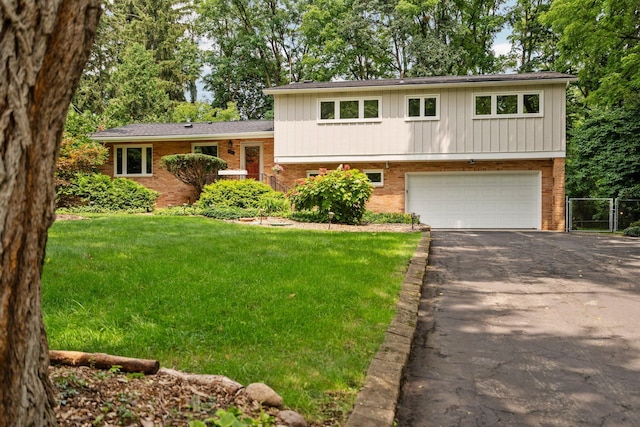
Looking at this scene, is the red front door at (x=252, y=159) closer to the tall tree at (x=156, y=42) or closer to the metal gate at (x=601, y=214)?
the metal gate at (x=601, y=214)

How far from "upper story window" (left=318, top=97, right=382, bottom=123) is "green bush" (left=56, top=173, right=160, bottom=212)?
23.7 ft

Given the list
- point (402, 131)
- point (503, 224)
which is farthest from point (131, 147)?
point (503, 224)

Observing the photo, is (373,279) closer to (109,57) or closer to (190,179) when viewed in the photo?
(190,179)

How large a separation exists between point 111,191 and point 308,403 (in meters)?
16.7

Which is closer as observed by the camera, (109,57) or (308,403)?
(308,403)

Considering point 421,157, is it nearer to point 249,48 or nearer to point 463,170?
point 463,170

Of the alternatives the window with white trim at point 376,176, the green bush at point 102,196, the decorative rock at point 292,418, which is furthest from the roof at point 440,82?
the decorative rock at point 292,418

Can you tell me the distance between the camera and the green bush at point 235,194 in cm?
1681

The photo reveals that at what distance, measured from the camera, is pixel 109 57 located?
34.7 m

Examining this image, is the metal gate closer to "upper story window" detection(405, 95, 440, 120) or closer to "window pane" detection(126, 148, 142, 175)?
"upper story window" detection(405, 95, 440, 120)

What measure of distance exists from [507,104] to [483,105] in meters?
0.83

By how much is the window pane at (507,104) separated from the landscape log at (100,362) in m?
17.5

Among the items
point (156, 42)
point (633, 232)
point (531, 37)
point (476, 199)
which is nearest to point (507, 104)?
point (476, 199)

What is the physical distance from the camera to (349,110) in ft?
60.4
